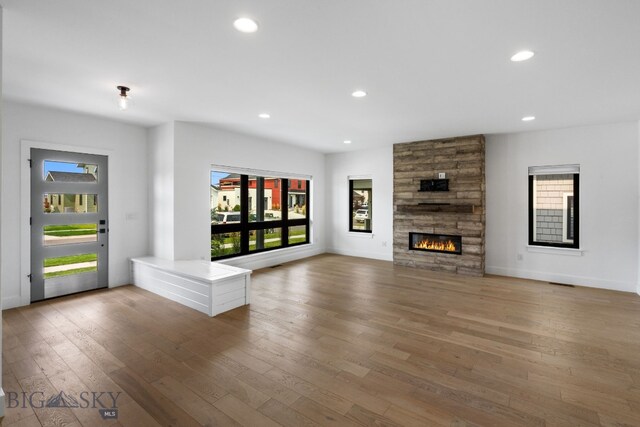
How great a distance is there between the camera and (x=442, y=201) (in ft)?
19.8

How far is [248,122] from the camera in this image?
194 inches

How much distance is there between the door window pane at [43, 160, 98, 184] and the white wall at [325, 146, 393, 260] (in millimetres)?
5125

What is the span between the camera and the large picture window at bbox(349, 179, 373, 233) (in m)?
7.55

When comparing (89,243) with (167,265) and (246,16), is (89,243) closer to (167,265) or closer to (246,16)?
(167,265)

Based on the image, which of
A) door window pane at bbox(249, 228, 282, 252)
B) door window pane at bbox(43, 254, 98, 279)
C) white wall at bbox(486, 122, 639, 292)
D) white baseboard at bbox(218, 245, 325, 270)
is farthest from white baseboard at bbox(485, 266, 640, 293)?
door window pane at bbox(43, 254, 98, 279)

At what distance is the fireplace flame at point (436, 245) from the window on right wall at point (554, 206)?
4.40ft

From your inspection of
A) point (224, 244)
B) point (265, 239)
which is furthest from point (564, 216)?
point (224, 244)

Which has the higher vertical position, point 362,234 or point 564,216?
point 564,216

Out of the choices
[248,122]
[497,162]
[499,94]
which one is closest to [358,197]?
[497,162]

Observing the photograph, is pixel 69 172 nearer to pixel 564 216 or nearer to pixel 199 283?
pixel 199 283

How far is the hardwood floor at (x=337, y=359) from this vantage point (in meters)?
2.07

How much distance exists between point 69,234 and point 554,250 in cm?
788

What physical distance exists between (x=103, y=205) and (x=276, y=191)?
3320 mm

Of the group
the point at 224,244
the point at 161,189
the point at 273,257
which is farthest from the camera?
the point at 273,257
